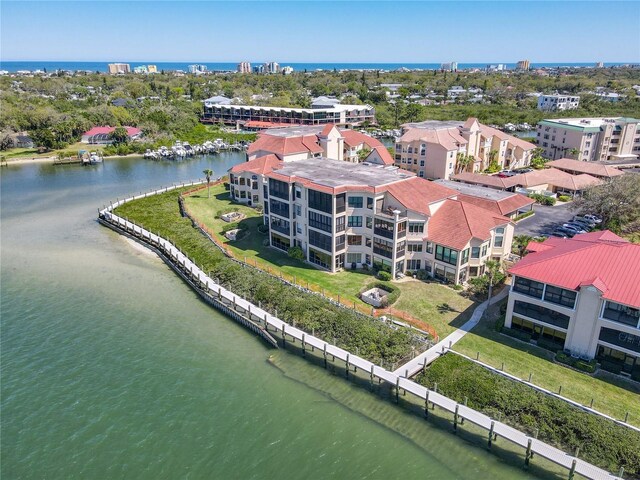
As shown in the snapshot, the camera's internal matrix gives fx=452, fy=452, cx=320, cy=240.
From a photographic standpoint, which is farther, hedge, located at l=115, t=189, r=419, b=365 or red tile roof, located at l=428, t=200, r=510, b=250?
red tile roof, located at l=428, t=200, r=510, b=250

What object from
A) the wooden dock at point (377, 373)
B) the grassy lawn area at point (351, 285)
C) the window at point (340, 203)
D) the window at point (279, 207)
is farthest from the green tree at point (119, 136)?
the window at point (340, 203)

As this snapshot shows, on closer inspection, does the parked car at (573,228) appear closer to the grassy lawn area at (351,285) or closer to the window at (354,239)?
the grassy lawn area at (351,285)

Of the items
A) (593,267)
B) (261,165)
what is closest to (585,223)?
(593,267)

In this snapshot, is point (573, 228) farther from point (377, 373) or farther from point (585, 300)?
point (377, 373)

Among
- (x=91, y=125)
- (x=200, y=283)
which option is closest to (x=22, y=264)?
(x=200, y=283)

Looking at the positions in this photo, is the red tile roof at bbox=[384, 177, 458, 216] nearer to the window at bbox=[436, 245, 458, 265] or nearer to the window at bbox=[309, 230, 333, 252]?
the window at bbox=[436, 245, 458, 265]

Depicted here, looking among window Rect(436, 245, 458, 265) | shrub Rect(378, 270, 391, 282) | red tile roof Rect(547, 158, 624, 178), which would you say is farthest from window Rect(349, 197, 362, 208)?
red tile roof Rect(547, 158, 624, 178)
